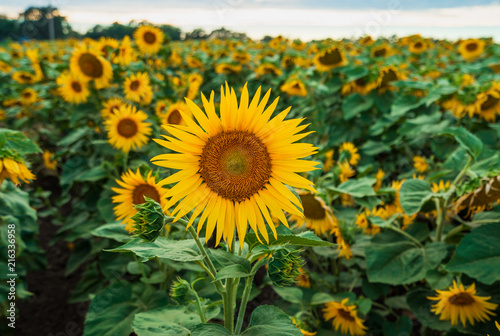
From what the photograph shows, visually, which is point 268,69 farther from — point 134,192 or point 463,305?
point 463,305

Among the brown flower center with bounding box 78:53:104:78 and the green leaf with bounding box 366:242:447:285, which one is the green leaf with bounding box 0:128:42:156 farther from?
the green leaf with bounding box 366:242:447:285

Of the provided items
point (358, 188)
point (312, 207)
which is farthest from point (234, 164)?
point (358, 188)

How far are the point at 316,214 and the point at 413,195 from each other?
0.45 meters

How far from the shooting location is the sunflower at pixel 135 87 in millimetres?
2939

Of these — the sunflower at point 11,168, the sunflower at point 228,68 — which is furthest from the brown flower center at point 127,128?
the sunflower at point 228,68

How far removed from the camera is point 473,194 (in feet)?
4.94

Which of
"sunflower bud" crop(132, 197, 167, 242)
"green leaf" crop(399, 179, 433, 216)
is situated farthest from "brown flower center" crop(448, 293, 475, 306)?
"sunflower bud" crop(132, 197, 167, 242)

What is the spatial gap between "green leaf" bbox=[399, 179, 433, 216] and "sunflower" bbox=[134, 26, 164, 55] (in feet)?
11.7

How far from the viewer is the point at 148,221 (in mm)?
973

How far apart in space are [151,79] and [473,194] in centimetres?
284

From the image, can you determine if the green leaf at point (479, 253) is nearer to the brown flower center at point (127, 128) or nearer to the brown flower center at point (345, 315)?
the brown flower center at point (345, 315)

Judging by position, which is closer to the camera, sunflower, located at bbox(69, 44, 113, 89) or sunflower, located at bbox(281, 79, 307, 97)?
sunflower, located at bbox(69, 44, 113, 89)

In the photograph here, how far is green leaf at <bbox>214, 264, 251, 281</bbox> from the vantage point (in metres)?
0.90

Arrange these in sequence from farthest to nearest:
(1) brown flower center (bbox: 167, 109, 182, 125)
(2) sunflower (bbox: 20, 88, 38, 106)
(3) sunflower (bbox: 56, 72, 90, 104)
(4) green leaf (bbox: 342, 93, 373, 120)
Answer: (2) sunflower (bbox: 20, 88, 38, 106) < (4) green leaf (bbox: 342, 93, 373, 120) < (3) sunflower (bbox: 56, 72, 90, 104) < (1) brown flower center (bbox: 167, 109, 182, 125)
